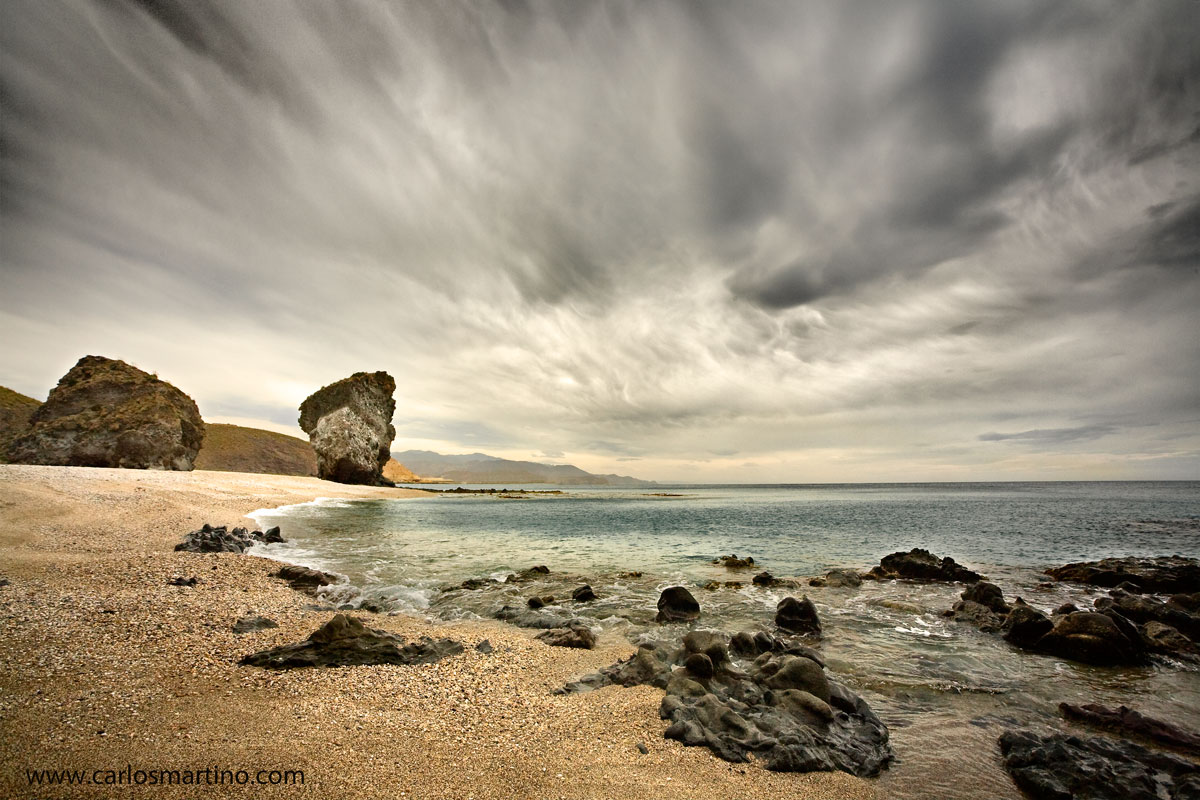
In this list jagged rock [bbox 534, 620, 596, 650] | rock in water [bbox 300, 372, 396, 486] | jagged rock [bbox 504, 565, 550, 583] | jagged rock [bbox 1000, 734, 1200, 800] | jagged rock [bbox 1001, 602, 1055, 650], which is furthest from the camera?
rock in water [bbox 300, 372, 396, 486]

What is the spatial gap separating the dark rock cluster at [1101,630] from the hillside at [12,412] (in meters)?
75.8

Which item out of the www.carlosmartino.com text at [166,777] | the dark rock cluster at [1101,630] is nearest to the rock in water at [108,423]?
the www.carlosmartino.com text at [166,777]

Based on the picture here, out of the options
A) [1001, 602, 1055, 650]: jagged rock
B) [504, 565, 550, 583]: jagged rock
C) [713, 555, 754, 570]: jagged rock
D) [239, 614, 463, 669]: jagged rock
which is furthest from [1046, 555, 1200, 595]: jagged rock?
[239, 614, 463, 669]: jagged rock

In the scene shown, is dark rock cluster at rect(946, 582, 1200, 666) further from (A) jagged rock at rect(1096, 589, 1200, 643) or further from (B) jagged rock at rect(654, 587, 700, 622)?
(B) jagged rock at rect(654, 587, 700, 622)

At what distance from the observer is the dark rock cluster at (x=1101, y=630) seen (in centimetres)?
974

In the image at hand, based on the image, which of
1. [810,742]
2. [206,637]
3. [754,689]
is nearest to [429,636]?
[206,637]

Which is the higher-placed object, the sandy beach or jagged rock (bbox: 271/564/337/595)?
the sandy beach

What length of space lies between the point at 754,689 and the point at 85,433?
205ft

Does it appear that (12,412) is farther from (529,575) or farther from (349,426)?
(529,575)

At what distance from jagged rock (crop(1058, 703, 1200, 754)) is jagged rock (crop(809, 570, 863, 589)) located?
10.1 m

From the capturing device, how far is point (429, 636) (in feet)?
31.1

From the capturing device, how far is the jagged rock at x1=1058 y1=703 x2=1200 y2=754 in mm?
6332

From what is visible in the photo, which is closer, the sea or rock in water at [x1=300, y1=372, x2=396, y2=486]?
the sea

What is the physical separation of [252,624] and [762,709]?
9.76m
